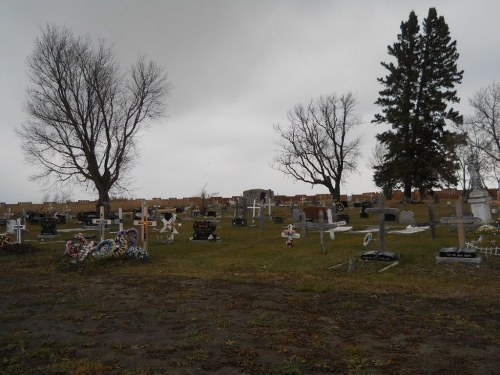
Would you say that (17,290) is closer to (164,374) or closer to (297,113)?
(164,374)

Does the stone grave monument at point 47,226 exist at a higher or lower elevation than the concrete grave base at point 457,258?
higher

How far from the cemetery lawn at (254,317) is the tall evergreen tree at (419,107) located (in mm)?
29004

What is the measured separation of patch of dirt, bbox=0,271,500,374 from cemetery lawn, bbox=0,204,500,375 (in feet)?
0.06

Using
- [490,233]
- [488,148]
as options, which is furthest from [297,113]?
[490,233]

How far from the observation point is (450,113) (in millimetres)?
40906

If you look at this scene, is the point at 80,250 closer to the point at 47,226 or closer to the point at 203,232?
the point at 203,232

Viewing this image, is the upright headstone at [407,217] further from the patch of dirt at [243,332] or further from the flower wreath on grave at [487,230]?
the patch of dirt at [243,332]

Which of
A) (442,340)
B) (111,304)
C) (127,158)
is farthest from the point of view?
(127,158)

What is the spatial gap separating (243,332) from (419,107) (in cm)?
3988

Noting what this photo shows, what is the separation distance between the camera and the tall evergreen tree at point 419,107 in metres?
39.6

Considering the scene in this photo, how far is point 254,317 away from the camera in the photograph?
6.48 m

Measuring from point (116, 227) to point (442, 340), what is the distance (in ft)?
82.7

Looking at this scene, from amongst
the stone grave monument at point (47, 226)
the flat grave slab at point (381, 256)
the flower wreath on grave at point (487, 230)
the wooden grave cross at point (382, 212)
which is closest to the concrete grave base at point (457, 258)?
the flat grave slab at point (381, 256)

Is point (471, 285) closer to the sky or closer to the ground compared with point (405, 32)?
closer to the ground
